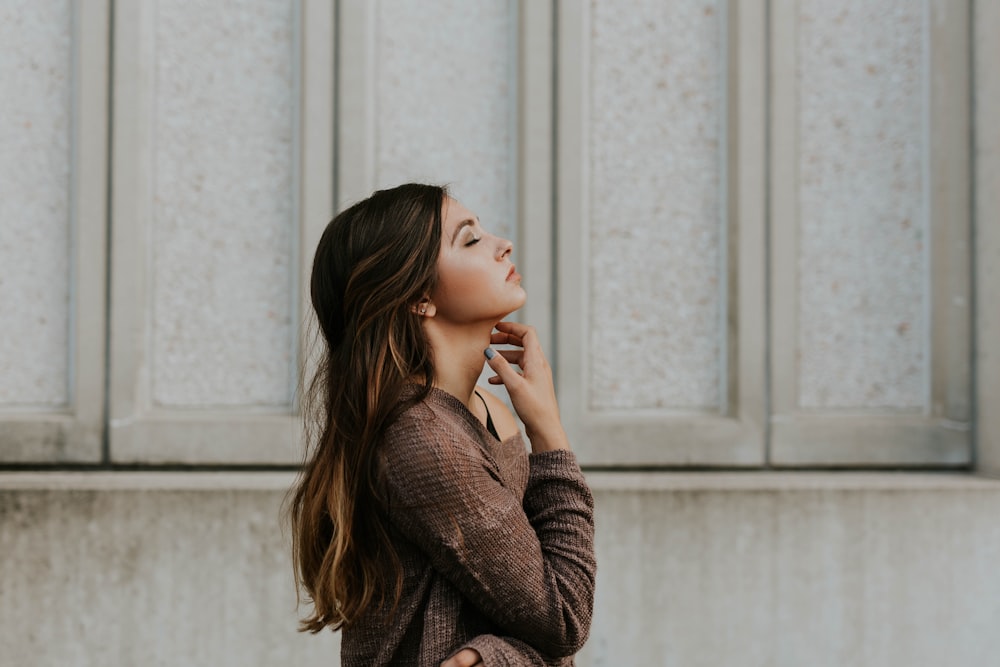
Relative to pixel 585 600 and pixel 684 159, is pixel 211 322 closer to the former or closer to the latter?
pixel 684 159

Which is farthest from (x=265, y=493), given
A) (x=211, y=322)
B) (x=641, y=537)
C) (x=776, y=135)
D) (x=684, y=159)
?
(x=776, y=135)

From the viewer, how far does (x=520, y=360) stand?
1.94 meters

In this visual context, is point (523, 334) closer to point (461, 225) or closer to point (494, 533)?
point (461, 225)

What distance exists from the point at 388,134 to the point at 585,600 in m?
2.55

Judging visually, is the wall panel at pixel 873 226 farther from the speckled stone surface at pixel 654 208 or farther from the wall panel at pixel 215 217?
the wall panel at pixel 215 217

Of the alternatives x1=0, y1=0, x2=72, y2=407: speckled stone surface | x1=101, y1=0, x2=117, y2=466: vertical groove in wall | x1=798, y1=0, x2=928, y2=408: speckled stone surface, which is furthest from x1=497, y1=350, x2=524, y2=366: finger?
x1=0, y1=0, x2=72, y2=407: speckled stone surface

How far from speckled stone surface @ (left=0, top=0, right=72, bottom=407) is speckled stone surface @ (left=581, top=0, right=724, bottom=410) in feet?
7.67

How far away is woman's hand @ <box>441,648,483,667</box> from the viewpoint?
162 cm

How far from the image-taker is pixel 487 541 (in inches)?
63.0

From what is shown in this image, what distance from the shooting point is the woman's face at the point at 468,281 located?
1781 mm

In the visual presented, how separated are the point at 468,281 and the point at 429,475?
42cm

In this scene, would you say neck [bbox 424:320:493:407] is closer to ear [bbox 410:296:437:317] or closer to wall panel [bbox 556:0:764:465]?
ear [bbox 410:296:437:317]

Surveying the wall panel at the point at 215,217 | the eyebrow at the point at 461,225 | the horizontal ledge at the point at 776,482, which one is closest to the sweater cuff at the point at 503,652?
the eyebrow at the point at 461,225

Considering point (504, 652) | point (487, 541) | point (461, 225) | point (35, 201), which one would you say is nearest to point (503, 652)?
point (504, 652)
